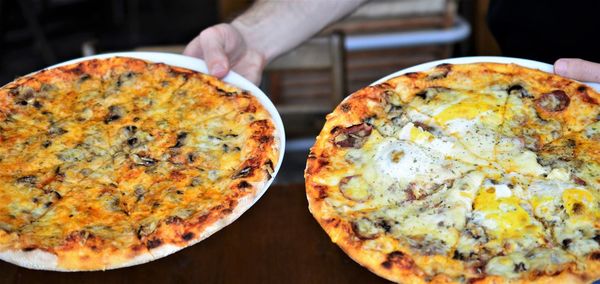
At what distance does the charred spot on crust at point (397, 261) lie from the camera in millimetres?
2168

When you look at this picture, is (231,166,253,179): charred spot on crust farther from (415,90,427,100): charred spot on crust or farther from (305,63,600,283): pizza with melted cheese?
(415,90,427,100): charred spot on crust

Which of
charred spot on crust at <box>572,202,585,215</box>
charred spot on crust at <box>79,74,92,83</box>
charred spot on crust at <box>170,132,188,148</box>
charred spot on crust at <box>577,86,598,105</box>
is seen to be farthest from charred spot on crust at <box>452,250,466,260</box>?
charred spot on crust at <box>79,74,92,83</box>

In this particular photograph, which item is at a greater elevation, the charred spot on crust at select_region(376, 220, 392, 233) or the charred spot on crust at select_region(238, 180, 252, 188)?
the charred spot on crust at select_region(238, 180, 252, 188)

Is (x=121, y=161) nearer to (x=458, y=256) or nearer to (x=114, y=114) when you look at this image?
(x=114, y=114)

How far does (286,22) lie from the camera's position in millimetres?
3693

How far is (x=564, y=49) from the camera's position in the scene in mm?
3379

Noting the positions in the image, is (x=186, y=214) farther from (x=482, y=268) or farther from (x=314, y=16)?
(x=314, y=16)

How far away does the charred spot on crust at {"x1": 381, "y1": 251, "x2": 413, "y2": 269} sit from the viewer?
2.17m

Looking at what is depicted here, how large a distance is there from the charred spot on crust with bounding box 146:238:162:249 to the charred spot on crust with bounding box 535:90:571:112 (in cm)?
169

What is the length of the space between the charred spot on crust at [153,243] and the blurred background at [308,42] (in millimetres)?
2030

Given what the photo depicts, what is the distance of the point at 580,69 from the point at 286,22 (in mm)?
1606

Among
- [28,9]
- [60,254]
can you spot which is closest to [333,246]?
[60,254]

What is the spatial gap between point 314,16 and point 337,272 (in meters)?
1.59

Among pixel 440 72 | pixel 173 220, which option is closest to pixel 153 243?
pixel 173 220
